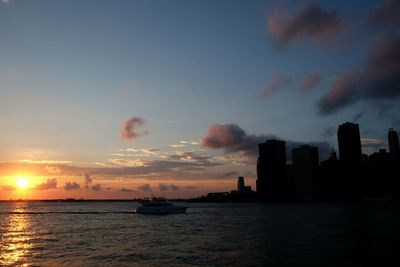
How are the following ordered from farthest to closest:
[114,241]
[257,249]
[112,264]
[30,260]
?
[114,241] → [257,249] → [30,260] → [112,264]

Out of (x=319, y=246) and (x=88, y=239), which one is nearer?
(x=319, y=246)

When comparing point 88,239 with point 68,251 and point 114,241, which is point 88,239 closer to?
point 114,241

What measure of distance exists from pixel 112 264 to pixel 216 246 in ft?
75.6

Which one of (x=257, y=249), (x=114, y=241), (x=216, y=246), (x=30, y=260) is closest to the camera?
(x=30, y=260)

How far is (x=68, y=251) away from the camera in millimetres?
67250

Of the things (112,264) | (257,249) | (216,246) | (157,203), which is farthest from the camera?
(157,203)

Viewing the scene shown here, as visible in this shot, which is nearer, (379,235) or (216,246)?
(216,246)

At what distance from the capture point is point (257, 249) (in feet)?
217

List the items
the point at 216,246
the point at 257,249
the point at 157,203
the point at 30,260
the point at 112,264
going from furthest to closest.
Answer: the point at 157,203 → the point at 216,246 → the point at 257,249 → the point at 30,260 → the point at 112,264

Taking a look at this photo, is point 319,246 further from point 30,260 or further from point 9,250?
point 9,250

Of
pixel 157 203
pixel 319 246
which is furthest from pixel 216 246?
pixel 157 203

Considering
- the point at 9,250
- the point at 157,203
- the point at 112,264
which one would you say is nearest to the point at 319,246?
the point at 112,264

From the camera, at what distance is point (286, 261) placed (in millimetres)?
54156

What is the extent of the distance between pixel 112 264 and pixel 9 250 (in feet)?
88.8
